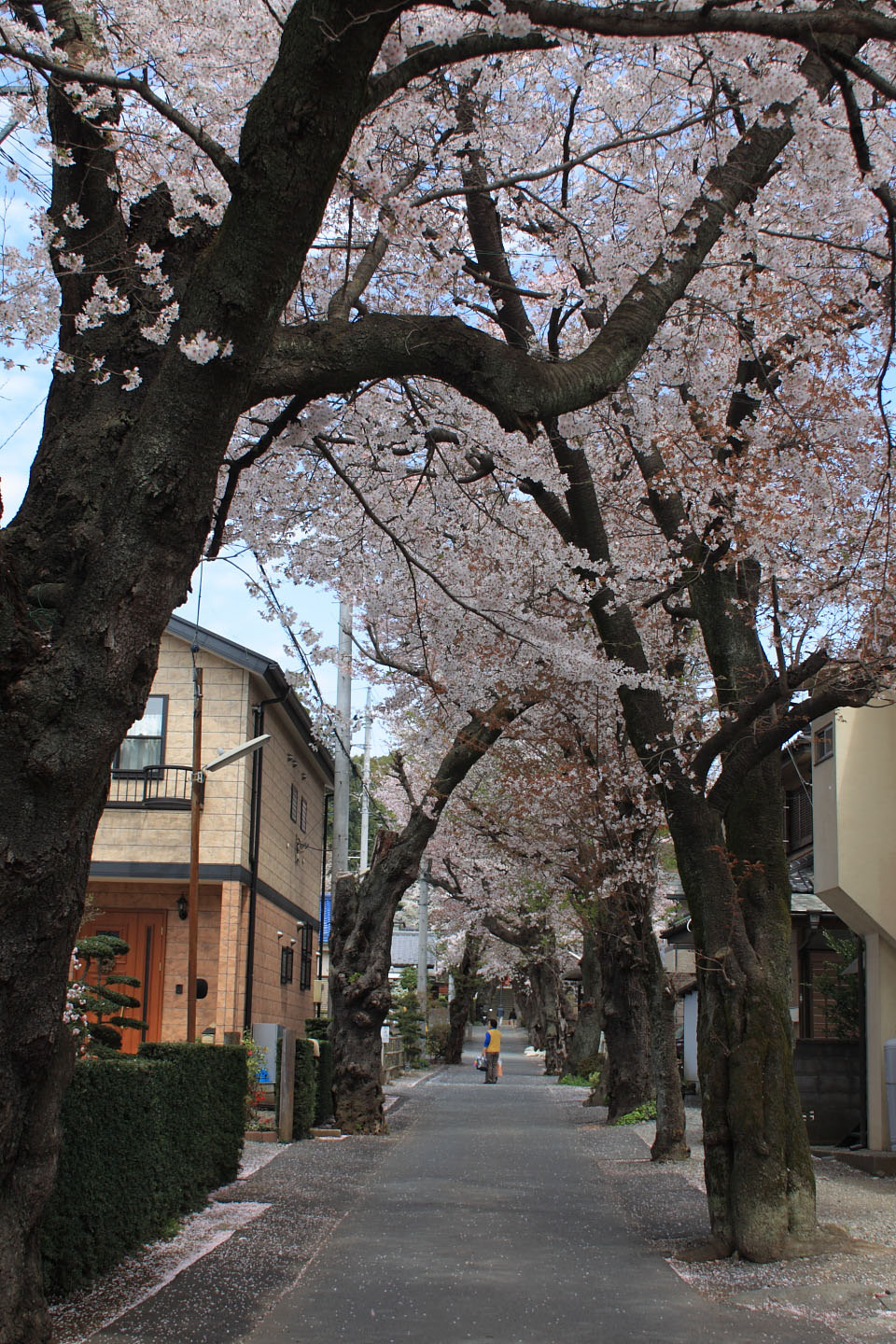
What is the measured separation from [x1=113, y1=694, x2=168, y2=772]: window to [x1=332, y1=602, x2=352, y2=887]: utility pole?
9.55 feet

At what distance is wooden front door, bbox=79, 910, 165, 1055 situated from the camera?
1964cm

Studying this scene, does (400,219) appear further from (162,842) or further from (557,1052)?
(557,1052)

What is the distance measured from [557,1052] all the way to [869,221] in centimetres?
3496

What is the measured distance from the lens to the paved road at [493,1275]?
661 centimetres

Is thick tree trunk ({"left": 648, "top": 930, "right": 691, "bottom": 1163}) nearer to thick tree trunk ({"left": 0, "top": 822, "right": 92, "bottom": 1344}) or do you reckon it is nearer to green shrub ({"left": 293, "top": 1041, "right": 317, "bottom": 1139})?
green shrub ({"left": 293, "top": 1041, "right": 317, "bottom": 1139})

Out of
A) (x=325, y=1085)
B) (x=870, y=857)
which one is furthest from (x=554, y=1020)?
(x=870, y=857)

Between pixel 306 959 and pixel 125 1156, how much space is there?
75.1ft

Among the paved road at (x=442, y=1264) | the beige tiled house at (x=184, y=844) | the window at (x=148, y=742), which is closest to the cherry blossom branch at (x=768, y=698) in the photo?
the paved road at (x=442, y=1264)

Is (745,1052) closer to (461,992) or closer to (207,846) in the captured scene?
(207,846)

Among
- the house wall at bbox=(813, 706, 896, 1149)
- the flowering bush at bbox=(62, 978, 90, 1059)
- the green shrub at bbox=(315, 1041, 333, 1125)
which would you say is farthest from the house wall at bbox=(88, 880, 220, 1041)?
the flowering bush at bbox=(62, 978, 90, 1059)

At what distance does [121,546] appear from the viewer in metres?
5.06

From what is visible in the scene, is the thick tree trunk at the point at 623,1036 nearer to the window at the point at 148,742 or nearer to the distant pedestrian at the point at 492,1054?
the window at the point at 148,742

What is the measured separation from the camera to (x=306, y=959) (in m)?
30.1

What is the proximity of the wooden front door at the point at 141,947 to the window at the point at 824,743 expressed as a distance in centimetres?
1085
